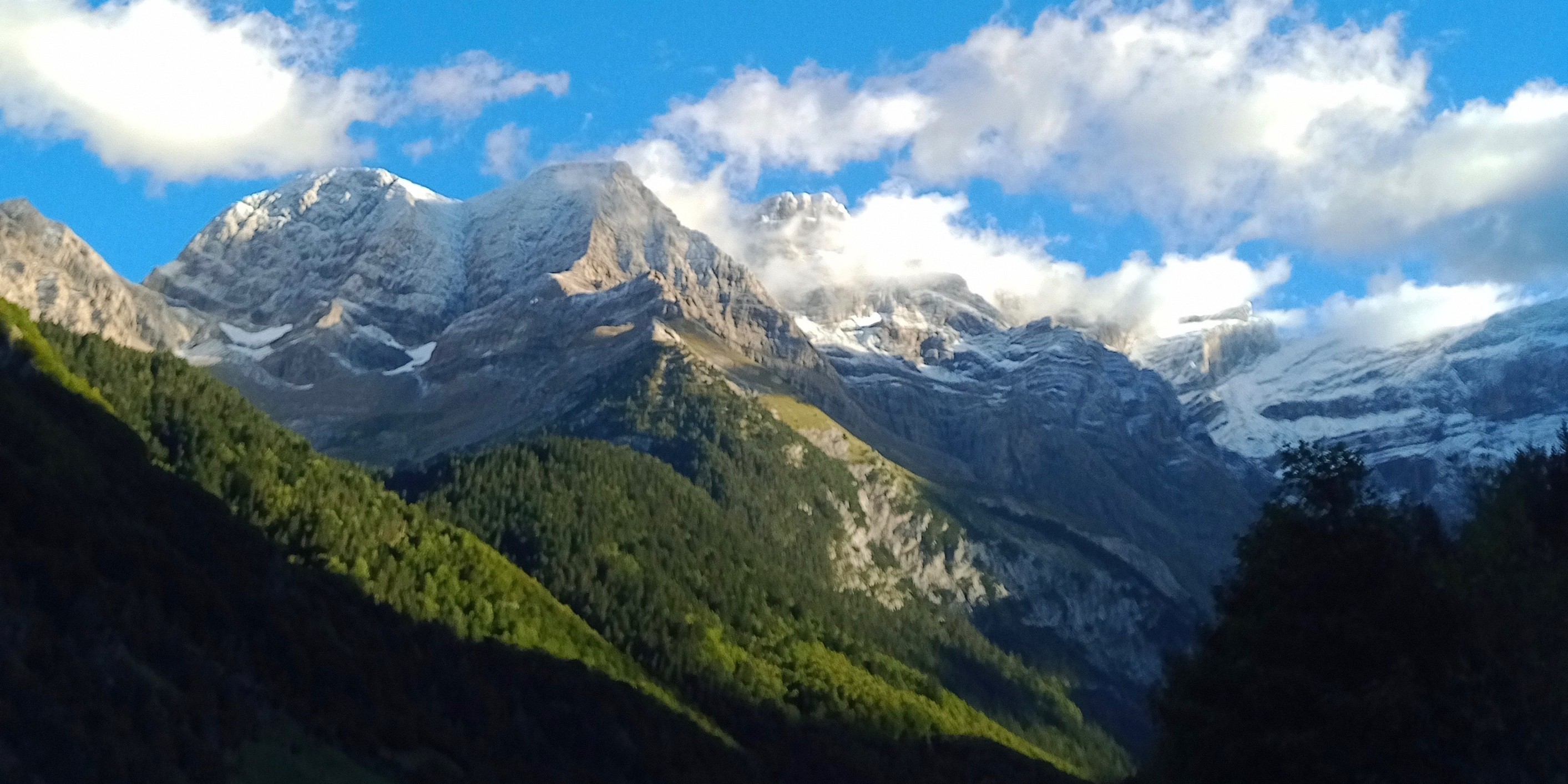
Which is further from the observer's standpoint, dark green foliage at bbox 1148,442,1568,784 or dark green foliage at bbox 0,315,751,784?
dark green foliage at bbox 0,315,751,784

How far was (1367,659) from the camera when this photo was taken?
56.7 meters

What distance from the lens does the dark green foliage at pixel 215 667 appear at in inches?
3140

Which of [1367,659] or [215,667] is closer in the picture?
[1367,659]

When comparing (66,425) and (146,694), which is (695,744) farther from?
(146,694)

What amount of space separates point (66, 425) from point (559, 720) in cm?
5913

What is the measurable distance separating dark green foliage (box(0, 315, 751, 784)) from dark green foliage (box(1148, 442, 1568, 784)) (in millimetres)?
50759

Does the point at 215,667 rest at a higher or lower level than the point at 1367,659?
higher

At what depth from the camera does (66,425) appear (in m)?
150

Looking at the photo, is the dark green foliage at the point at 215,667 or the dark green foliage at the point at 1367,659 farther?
the dark green foliage at the point at 215,667

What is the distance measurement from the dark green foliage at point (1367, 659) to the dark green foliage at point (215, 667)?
5076 centimetres

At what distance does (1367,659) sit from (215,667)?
74.0 m

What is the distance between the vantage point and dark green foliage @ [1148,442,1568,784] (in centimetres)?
5284

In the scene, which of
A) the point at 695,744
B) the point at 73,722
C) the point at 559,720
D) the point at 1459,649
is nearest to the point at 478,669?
the point at 559,720

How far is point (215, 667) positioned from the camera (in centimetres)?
9938
